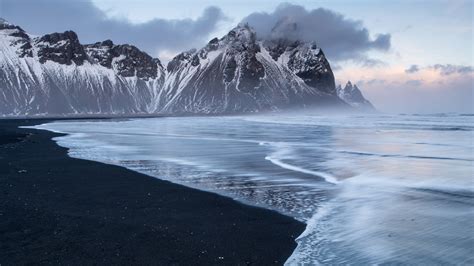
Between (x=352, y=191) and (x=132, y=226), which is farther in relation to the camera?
(x=352, y=191)

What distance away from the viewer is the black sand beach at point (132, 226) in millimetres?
9773

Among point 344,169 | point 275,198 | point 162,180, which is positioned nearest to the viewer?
point 275,198

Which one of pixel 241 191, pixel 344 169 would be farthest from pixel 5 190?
pixel 344 169

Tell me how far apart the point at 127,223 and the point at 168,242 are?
2117 mm

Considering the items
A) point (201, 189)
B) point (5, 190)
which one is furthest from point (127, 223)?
point (5, 190)

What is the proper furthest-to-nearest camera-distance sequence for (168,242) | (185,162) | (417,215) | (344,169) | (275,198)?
(185,162) < (344,169) < (275,198) < (417,215) < (168,242)

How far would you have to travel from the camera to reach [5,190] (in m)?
16.8

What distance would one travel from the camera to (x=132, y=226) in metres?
12.1

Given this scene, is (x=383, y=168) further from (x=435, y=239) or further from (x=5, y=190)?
(x=5, y=190)

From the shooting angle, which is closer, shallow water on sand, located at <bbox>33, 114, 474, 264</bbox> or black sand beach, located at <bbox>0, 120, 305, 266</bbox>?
black sand beach, located at <bbox>0, 120, 305, 266</bbox>

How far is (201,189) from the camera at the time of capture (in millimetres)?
17891

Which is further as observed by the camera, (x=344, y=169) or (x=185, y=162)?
(x=185, y=162)

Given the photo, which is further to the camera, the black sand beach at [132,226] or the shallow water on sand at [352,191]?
the shallow water on sand at [352,191]

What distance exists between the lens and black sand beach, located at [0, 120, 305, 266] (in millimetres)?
9773
